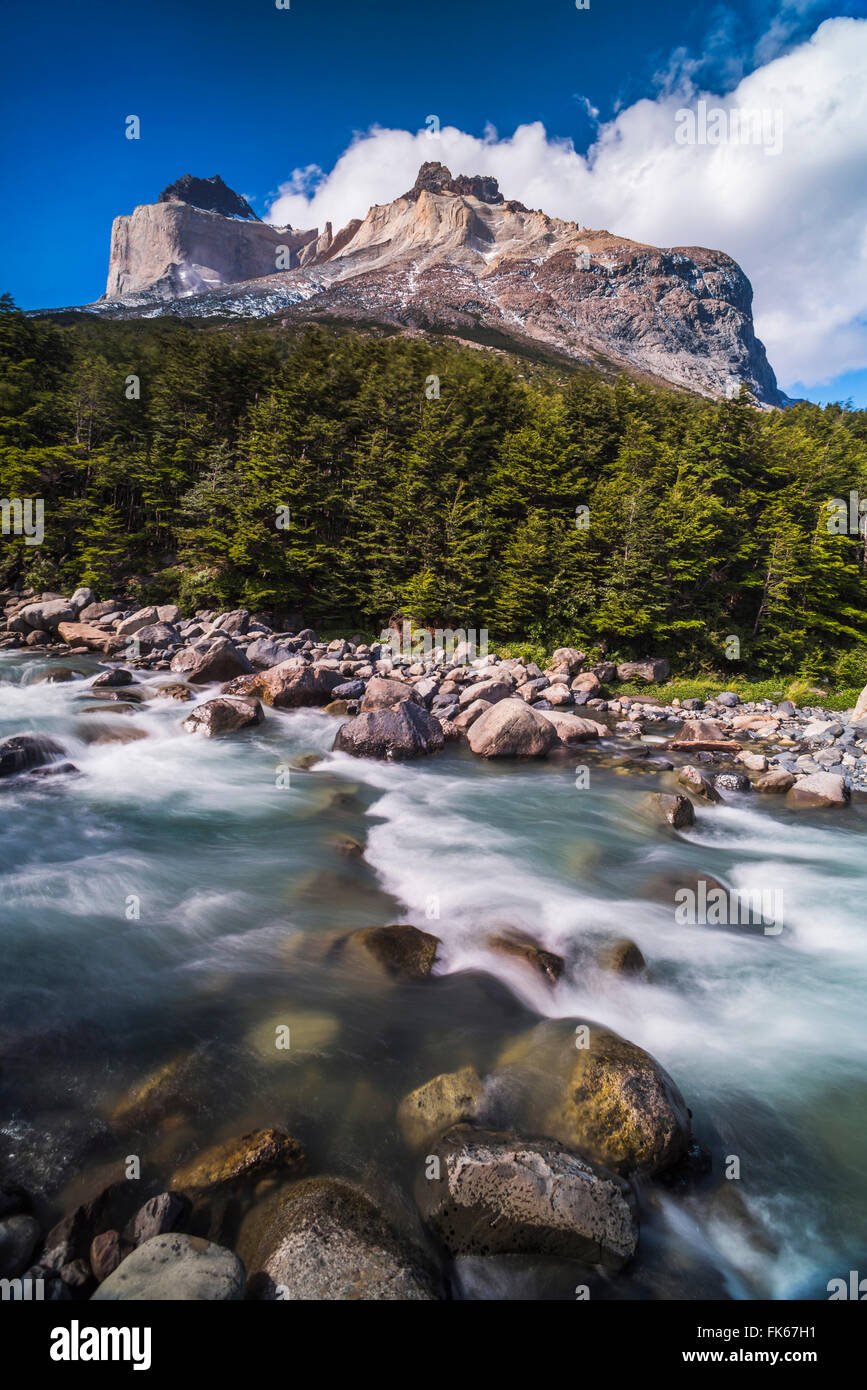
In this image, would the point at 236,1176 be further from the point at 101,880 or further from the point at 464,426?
the point at 464,426

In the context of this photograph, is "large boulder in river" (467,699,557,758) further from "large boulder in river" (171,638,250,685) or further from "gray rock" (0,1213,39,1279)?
"gray rock" (0,1213,39,1279)

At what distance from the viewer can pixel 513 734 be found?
1376 cm

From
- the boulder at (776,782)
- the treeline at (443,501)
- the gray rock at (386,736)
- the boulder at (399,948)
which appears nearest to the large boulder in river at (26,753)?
the gray rock at (386,736)

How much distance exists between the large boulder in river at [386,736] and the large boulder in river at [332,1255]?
9.79 metres

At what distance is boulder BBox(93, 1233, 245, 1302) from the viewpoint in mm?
3025

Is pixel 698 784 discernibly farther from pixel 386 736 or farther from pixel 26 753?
pixel 26 753

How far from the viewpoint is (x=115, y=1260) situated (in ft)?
10.8

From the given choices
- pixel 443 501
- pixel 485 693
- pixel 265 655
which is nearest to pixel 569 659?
pixel 485 693

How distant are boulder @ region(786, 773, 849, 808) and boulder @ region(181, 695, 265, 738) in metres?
13.1

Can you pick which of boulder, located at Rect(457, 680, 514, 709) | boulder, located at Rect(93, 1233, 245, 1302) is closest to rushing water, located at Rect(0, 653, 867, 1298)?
boulder, located at Rect(93, 1233, 245, 1302)

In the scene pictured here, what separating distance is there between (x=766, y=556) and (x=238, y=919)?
25535 millimetres

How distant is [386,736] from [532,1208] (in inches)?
404

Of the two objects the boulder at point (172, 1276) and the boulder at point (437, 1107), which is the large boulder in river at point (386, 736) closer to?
the boulder at point (437, 1107)

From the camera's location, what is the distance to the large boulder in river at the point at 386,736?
43.7ft
